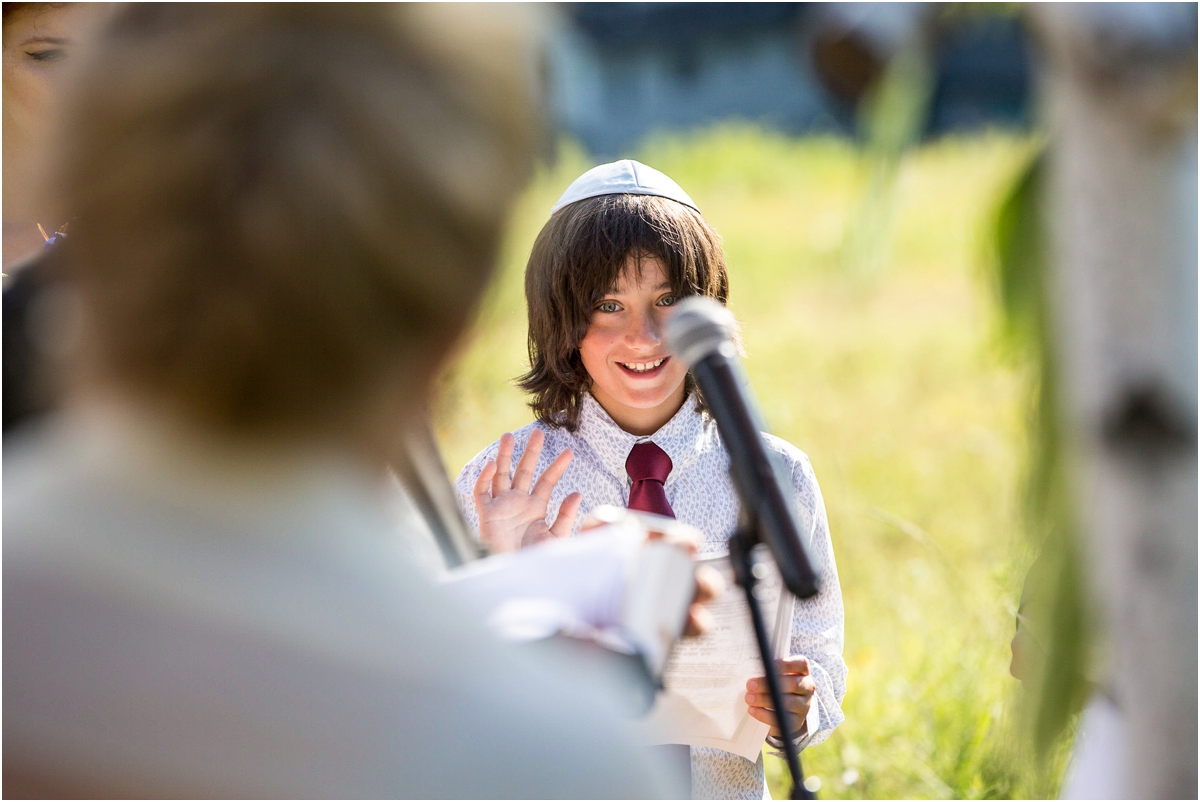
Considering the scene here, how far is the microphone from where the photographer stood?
1.10 meters

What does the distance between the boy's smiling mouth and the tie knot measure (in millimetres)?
141

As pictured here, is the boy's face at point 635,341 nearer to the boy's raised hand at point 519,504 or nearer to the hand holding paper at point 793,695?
the boy's raised hand at point 519,504

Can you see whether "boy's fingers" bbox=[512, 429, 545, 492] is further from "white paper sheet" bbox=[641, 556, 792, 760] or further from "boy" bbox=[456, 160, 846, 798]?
"white paper sheet" bbox=[641, 556, 792, 760]

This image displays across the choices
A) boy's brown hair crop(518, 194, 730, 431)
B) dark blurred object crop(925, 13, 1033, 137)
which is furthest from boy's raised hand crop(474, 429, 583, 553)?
dark blurred object crop(925, 13, 1033, 137)

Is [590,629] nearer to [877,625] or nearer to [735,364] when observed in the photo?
[735,364]

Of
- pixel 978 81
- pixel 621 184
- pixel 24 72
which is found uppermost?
pixel 978 81

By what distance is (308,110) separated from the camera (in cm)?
80

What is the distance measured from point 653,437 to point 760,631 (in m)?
0.94

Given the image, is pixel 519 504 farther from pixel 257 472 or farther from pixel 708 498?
pixel 257 472

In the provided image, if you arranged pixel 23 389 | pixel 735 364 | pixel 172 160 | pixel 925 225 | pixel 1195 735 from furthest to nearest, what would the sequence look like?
pixel 925 225 < pixel 23 389 < pixel 735 364 < pixel 172 160 < pixel 1195 735

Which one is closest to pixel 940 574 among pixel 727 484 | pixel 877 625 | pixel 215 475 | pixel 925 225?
pixel 877 625

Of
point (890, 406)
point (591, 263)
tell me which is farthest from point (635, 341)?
point (890, 406)

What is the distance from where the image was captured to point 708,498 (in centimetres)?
201

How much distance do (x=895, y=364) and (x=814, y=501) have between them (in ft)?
18.0
